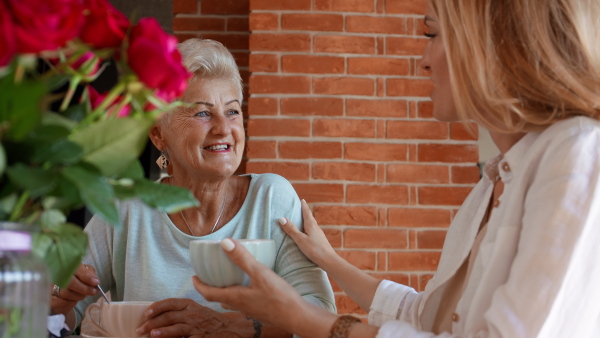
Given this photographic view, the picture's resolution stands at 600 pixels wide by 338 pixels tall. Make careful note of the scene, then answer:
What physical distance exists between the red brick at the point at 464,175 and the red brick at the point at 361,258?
0.47 m

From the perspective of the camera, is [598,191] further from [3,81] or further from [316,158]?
[316,158]

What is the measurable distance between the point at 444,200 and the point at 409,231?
0.20 meters

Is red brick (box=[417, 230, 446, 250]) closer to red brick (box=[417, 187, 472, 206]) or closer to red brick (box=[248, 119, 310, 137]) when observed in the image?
red brick (box=[417, 187, 472, 206])

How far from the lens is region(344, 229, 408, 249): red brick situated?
8.26 ft

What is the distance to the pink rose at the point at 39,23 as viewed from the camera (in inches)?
17.4

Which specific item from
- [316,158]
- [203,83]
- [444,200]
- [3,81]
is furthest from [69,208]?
[444,200]

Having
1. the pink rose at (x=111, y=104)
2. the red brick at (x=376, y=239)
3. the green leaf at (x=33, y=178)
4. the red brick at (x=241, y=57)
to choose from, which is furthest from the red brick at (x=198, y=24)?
the green leaf at (x=33, y=178)

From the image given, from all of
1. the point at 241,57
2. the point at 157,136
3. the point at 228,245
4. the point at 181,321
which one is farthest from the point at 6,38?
the point at 241,57

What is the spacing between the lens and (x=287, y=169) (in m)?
2.52

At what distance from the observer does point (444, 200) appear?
2.57m

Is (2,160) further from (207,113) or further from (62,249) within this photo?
(207,113)

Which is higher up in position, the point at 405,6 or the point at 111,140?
the point at 405,6

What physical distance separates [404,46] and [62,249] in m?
2.19

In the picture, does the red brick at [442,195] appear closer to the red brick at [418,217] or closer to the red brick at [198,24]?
the red brick at [418,217]
